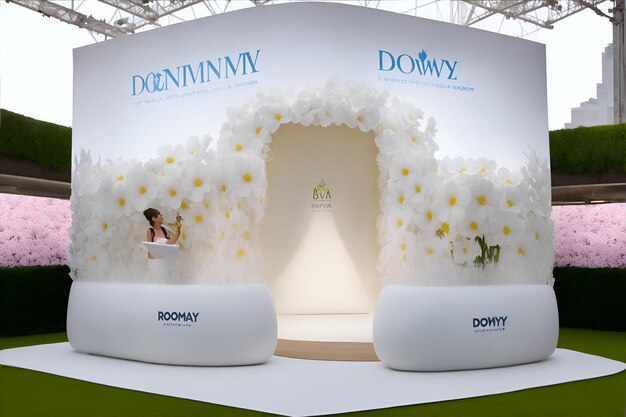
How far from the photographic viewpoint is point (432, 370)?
491 cm

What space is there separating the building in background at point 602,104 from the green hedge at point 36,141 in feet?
29.9

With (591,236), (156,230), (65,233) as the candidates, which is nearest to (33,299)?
(65,233)

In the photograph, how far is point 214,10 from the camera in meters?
14.0

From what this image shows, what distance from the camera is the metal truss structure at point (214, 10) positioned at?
13.4 m

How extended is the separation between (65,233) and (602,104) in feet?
34.6

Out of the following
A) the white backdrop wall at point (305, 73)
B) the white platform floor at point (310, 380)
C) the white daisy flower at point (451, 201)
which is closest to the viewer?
the white platform floor at point (310, 380)

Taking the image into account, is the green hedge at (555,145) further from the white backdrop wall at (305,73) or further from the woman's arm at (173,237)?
the woman's arm at (173,237)

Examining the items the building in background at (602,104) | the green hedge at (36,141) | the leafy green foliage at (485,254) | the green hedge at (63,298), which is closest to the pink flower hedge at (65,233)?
the green hedge at (63,298)

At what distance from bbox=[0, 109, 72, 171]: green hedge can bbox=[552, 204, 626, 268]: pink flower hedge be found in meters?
6.25

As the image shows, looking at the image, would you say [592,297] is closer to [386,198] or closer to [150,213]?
[386,198]

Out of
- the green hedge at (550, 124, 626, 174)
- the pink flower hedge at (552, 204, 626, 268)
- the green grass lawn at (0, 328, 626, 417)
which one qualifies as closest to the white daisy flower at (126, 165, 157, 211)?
the green grass lawn at (0, 328, 626, 417)

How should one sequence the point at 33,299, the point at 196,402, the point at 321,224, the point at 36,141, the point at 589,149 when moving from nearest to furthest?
the point at 196,402 < the point at 321,224 < the point at 33,299 < the point at 36,141 < the point at 589,149

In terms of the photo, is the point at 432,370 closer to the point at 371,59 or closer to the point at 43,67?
the point at 371,59

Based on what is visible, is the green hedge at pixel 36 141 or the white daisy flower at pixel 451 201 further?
the green hedge at pixel 36 141
